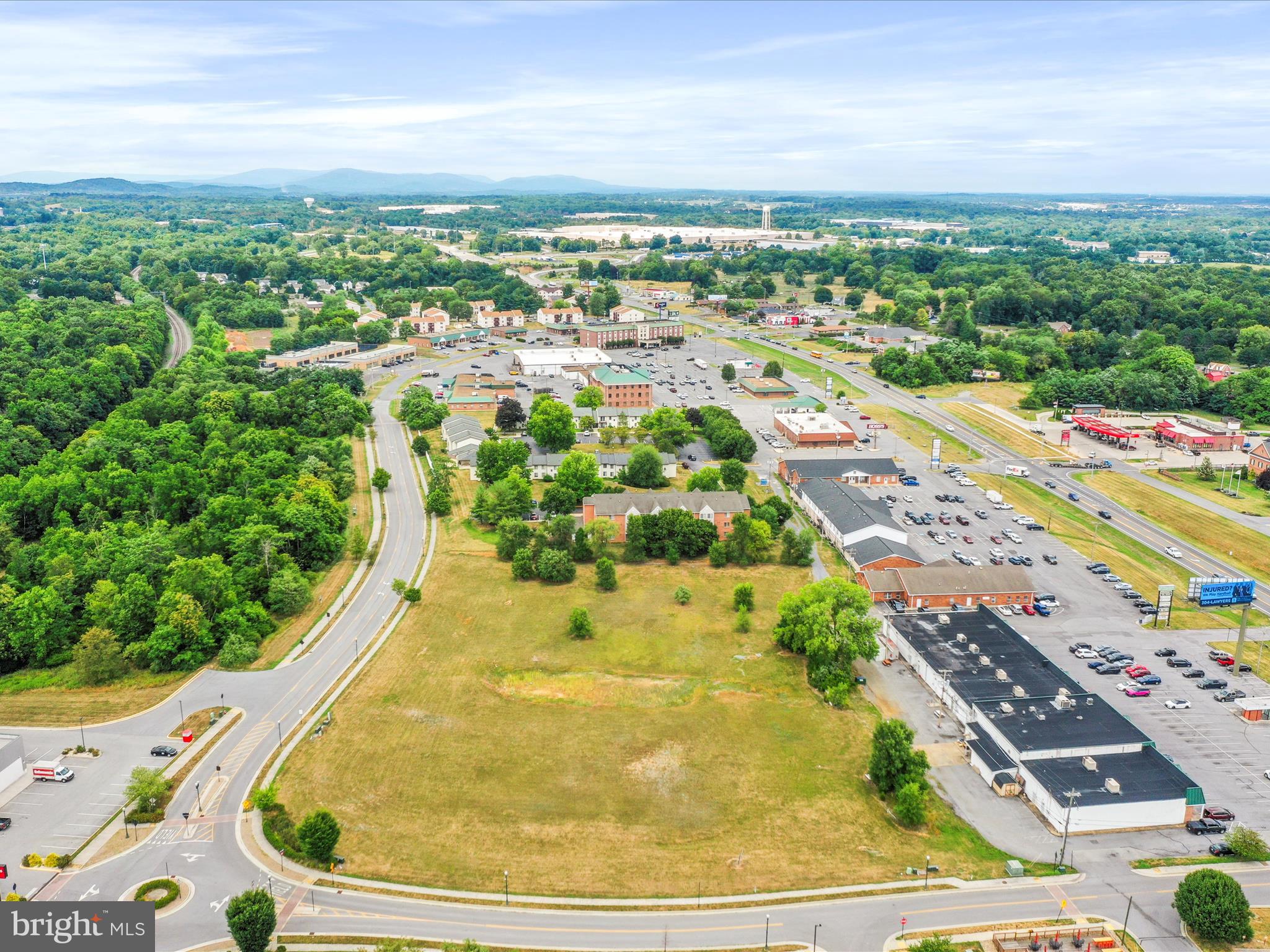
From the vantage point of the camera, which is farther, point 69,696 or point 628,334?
point 628,334

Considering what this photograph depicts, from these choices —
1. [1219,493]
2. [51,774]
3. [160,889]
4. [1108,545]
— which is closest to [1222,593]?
[1108,545]

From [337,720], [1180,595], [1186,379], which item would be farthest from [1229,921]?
[1186,379]

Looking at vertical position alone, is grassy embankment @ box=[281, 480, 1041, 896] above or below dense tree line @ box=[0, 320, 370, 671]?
below

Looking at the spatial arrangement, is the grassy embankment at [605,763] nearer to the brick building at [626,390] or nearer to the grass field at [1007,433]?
the grass field at [1007,433]

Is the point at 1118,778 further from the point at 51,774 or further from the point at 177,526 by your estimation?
the point at 177,526

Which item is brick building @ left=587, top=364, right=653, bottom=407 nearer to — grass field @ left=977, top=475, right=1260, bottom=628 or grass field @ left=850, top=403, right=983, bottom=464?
grass field @ left=850, top=403, right=983, bottom=464

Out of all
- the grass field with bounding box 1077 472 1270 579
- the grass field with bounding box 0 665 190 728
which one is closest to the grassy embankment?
the grass field with bounding box 0 665 190 728
